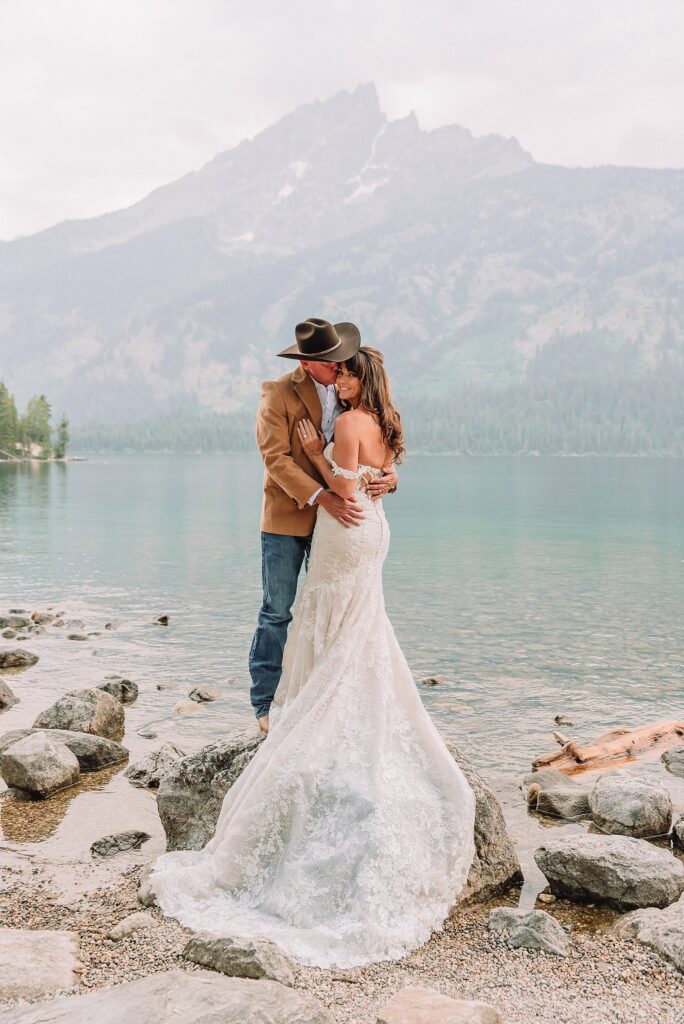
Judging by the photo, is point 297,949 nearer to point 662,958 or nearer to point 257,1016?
point 257,1016

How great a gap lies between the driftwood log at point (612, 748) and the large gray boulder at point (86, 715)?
7.06m

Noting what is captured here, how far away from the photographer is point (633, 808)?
409 inches

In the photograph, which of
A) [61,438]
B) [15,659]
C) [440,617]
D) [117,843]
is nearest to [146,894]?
[117,843]

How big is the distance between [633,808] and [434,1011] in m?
5.83

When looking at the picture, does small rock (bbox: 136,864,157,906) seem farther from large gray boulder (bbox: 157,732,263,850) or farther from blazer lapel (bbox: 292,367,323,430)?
blazer lapel (bbox: 292,367,323,430)

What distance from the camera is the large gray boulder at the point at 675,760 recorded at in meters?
13.4

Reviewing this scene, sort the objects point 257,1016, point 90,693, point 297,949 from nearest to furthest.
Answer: point 257,1016
point 297,949
point 90,693

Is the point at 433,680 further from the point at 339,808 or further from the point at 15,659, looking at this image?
the point at 339,808

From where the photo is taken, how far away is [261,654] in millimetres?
8477

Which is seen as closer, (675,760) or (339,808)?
(339,808)

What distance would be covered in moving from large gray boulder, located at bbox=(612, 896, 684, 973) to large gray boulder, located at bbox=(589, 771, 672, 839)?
2639 mm

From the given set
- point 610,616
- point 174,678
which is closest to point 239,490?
point 610,616

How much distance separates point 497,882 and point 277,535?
3.79 metres

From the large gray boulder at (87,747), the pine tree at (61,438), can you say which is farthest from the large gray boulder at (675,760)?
the pine tree at (61,438)
